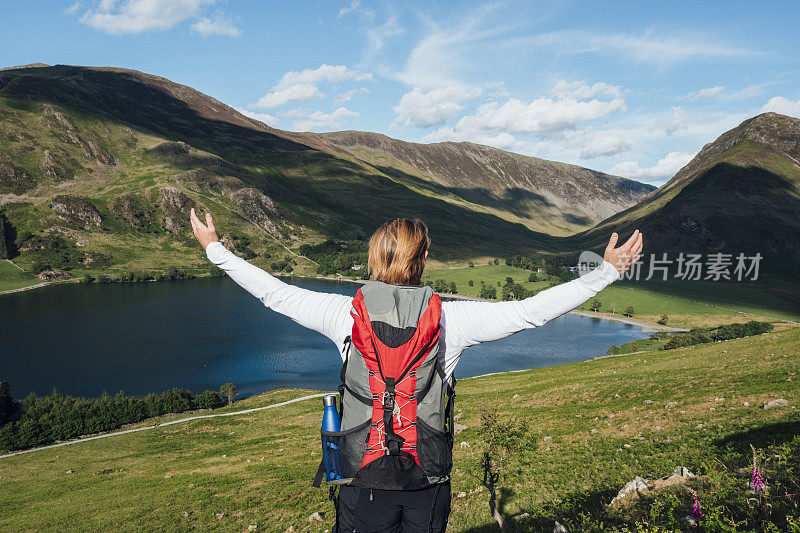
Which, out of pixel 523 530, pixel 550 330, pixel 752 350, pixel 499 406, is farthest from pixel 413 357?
pixel 550 330

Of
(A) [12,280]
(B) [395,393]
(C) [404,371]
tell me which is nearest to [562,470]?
(B) [395,393]

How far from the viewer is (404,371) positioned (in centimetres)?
396

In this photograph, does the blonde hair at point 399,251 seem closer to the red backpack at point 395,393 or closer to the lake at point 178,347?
the red backpack at point 395,393

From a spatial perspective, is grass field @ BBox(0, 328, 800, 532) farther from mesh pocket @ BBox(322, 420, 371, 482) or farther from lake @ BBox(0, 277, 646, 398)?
lake @ BBox(0, 277, 646, 398)

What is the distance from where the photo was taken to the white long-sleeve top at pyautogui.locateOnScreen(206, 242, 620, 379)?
434cm

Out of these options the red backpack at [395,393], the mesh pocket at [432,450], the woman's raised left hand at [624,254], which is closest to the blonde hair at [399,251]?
the red backpack at [395,393]

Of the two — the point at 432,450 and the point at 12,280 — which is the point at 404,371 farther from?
the point at 12,280

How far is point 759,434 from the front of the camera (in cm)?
1385

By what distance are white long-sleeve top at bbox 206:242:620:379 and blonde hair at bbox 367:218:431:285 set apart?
25.1 inches

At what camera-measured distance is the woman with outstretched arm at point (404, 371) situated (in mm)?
3986

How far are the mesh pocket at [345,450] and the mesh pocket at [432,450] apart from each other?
55cm

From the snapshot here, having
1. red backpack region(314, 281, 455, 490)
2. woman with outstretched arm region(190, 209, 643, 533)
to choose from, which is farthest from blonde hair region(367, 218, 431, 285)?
red backpack region(314, 281, 455, 490)

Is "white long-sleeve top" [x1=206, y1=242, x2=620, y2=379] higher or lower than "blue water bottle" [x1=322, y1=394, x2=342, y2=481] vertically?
higher

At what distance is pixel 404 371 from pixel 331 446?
4.43 ft
